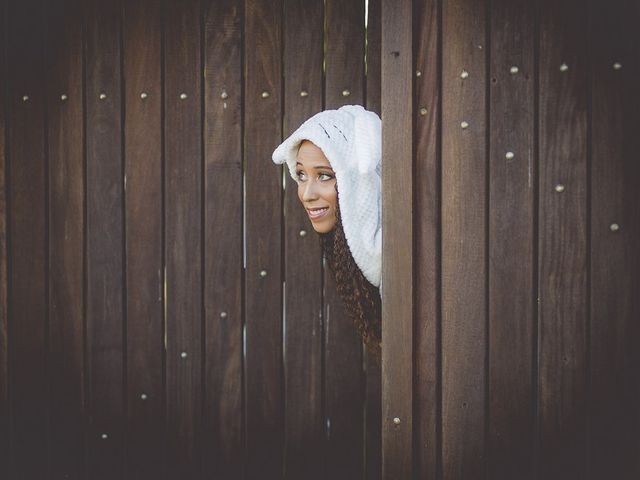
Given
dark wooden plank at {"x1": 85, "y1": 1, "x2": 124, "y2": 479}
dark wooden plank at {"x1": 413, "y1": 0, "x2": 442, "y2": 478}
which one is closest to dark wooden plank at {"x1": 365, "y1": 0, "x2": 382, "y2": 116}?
dark wooden plank at {"x1": 413, "y1": 0, "x2": 442, "y2": 478}

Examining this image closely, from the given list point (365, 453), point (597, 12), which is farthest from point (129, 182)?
point (597, 12)

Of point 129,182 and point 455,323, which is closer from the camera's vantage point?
point 455,323

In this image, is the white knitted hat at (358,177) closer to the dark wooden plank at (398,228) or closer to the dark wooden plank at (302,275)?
the dark wooden plank at (398,228)

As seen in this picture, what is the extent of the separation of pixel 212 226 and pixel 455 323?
100 cm

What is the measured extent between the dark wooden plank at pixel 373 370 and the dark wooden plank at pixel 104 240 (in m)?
0.93

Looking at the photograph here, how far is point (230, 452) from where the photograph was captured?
85.7 inches

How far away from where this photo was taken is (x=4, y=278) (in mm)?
2408

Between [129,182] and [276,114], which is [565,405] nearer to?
[276,114]

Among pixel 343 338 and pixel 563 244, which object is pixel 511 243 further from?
pixel 343 338

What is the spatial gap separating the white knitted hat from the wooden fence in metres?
0.13

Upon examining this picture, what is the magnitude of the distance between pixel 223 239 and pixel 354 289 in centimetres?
59

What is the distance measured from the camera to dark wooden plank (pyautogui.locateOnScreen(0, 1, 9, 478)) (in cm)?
237

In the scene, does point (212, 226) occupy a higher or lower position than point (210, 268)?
higher

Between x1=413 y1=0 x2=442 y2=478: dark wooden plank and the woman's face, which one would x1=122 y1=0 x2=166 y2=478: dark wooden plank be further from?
x1=413 y1=0 x2=442 y2=478: dark wooden plank
